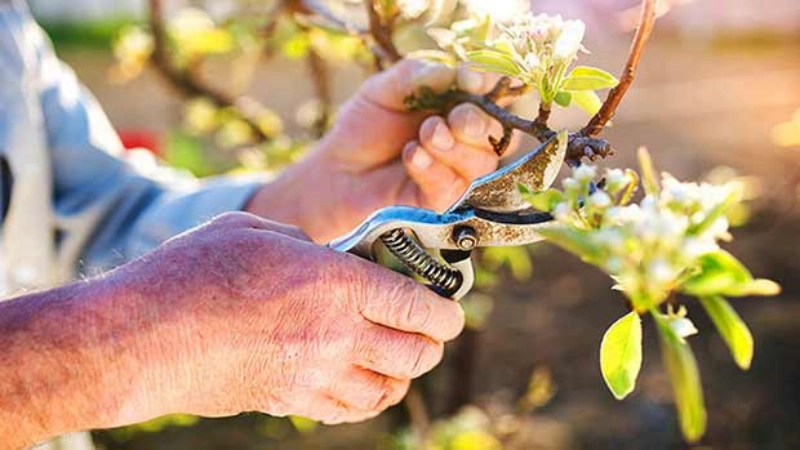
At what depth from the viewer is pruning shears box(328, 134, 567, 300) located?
115cm

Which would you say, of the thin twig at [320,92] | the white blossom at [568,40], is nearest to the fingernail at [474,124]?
the white blossom at [568,40]

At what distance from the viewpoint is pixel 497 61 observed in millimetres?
1085

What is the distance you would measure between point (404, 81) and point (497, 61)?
46cm

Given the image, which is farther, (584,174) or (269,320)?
(269,320)

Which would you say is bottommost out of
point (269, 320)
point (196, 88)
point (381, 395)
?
point (196, 88)

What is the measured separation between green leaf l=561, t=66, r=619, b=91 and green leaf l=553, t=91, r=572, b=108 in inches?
0.6

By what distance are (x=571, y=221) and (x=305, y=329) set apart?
0.34 metres

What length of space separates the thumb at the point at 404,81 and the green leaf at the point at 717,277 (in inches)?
24.7

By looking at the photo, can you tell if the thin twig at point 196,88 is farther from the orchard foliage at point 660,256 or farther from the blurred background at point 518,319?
the orchard foliage at point 660,256

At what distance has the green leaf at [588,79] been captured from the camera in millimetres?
1102

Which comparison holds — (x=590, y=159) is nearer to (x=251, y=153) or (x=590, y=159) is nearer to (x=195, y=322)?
(x=195, y=322)

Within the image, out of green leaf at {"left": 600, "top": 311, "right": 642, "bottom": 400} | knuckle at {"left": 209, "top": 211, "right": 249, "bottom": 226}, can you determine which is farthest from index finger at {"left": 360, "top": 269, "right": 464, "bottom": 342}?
green leaf at {"left": 600, "top": 311, "right": 642, "bottom": 400}

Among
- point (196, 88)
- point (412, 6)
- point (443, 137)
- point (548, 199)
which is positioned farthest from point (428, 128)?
point (196, 88)

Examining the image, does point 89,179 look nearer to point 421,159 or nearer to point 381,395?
point 421,159
